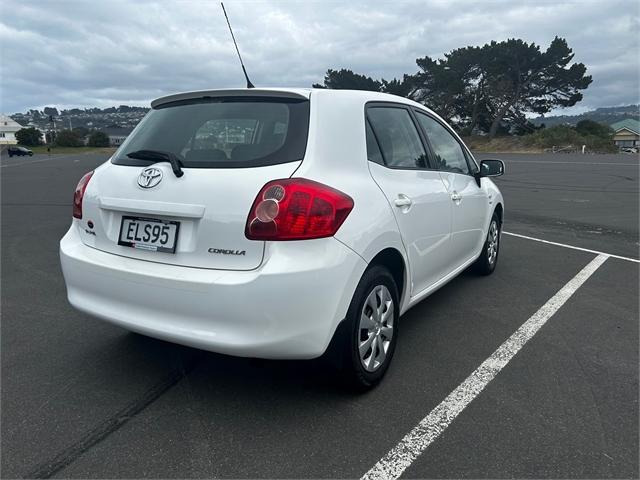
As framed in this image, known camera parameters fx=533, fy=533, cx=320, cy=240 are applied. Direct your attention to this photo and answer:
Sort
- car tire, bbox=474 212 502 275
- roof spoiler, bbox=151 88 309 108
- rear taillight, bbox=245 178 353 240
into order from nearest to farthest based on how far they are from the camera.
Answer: rear taillight, bbox=245 178 353 240 < roof spoiler, bbox=151 88 309 108 < car tire, bbox=474 212 502 275

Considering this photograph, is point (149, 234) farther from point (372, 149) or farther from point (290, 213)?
point (372, 149)

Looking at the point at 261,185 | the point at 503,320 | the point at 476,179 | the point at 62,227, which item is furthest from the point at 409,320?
the point at 62,227

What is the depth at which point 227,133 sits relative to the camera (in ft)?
9.66

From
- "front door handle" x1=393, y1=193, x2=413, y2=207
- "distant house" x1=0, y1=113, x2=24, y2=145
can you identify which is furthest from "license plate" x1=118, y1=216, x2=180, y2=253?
"distant house" x1=0, y1=113, x2=24, y2=145

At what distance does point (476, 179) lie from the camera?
481 centimetres

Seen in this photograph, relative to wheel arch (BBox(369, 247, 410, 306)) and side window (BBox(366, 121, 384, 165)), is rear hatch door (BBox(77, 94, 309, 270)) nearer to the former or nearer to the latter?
side window (BBox(366, 121, 384, 165))

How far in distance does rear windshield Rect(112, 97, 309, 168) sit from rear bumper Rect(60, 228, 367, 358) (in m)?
0.53

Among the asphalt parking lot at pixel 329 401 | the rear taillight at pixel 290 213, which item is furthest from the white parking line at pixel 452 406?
the rear taillight at pixel 290 213

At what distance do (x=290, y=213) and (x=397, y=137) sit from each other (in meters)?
1.35

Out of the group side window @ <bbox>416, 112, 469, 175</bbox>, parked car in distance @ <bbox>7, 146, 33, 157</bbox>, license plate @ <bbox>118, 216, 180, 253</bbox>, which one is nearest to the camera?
license plate @ <bbox>118, 216, 180, 253</bbox>

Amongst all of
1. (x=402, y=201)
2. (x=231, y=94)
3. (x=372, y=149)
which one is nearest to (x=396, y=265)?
(x=402, y=201)

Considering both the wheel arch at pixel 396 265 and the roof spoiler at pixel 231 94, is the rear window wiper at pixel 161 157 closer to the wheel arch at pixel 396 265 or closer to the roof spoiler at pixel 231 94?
the roof spoiler at pixel 231 94

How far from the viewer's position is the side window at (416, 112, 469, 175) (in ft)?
13.5

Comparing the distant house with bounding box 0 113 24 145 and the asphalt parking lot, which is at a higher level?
the asphalt parking lot
